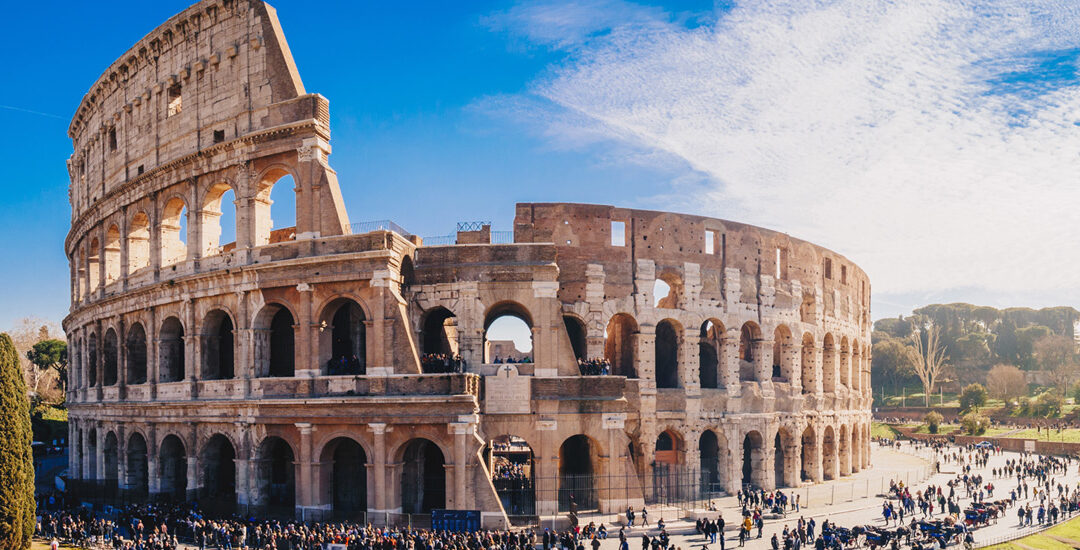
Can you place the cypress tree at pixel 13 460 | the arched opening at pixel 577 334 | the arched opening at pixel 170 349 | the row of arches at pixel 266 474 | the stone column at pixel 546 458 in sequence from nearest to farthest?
1. the cypress tree at pixel 13 460
2. the stone column at pixel 546 458
3. the row of arches at pixel 266 474
4. the arched opening at pixel 170 349
5. the arched opening at pixel 577 334

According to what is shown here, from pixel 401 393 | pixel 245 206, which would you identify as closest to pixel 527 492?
pixel 401 393

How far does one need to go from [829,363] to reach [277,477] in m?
26.8

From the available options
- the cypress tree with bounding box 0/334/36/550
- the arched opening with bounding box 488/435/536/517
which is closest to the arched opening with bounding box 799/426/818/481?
the arched opening with bounding box 488/435/536/517

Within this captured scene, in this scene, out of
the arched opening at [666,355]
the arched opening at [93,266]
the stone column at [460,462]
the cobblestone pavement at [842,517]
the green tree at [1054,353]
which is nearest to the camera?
the stone column at [460,462]

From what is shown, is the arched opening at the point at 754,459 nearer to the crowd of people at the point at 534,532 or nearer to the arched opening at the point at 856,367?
the crowd of people at the point at 534,532

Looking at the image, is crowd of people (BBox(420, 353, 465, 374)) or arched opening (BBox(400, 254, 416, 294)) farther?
arched opening (BBox(400, 254, 416, 294))

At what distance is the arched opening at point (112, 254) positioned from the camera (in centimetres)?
3450

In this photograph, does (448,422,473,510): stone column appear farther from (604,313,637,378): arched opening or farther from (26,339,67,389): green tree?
(26,339,67,389): green tree

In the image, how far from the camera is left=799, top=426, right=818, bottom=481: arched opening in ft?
122

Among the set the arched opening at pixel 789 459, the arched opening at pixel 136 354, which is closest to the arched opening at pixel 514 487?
the arched opening at pixel 789 459

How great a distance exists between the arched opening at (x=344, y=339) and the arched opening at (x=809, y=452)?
70.6 feet

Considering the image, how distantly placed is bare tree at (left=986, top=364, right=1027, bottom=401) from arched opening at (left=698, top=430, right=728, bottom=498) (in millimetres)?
51461

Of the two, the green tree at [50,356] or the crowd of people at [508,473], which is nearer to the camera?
the crowd of people at [508,473]

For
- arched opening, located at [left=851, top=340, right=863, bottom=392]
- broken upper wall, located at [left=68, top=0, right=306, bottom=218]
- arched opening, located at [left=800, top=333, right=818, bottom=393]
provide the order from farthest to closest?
arched opening, located at [left=851, top=340, right=863, bottom=392], arched opening, located at [left=800, top=333, right=818, bottom=393], broken upper wall, located at [left=68, top=0, right=306, bottom=218]
